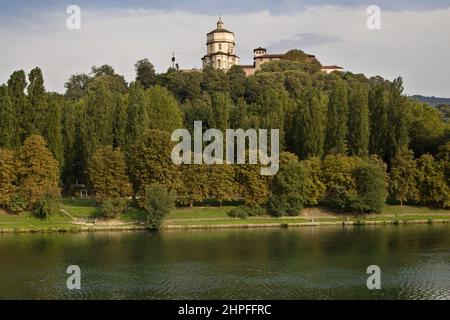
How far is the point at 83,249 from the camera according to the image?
35.6 metres

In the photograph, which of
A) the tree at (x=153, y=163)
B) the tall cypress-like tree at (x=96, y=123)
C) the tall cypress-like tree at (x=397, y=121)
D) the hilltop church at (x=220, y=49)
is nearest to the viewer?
the tree at (x=153, y=163)

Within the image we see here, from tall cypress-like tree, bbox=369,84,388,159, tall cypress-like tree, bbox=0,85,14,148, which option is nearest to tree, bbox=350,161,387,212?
tall cypress-like tree, bbox=369,84,388,159

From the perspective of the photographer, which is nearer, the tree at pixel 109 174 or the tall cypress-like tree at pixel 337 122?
the tree at pixel 109 174

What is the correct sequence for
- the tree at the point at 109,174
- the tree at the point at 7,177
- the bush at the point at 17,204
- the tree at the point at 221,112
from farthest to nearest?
1. the tree at the point at 221,112
2. the tree at the point at 109,174
3. the tree at the point at 7,177
4. the bush at the point at 17,204

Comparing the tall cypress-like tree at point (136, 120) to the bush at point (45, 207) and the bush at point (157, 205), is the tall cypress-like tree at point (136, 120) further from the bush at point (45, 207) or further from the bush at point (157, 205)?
the bush at point (45, 207)

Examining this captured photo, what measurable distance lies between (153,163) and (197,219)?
18.2 feet

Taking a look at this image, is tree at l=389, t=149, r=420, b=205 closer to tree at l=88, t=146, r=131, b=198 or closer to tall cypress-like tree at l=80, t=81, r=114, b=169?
tree at l=88, t=146, r=131, b=198

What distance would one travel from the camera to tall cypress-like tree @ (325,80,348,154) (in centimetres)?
5334

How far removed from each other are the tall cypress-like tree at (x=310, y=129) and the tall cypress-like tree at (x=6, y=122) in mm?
24634

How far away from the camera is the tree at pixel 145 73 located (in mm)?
95500

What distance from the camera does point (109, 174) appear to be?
4741 centimetres

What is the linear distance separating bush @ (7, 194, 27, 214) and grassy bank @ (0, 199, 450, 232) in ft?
1.69

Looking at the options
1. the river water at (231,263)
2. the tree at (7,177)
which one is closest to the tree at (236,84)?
the tree at (7,177)
